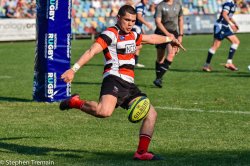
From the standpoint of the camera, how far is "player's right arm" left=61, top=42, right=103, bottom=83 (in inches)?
365

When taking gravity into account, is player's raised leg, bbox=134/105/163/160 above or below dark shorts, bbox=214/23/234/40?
above

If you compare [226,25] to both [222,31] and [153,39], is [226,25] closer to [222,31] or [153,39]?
[222,31]

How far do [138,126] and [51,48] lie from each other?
12.0 ft

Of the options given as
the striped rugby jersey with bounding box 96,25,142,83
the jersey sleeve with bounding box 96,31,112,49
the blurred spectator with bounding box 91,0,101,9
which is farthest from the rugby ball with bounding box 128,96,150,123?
the blurred spectator with bounding box 91,0,101,9

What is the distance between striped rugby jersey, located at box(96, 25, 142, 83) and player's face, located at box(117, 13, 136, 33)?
0.09m

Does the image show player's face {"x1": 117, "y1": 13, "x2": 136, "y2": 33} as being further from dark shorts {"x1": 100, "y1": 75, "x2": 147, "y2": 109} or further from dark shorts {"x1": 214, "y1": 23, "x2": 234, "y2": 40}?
dark shorts {"x1": 214, "y1": 23, "x2": 234, "y2": 40}

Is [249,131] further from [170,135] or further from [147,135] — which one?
[147,135]


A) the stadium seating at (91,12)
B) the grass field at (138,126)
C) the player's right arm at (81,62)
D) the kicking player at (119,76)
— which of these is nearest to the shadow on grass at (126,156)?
the grass field at (138,126)

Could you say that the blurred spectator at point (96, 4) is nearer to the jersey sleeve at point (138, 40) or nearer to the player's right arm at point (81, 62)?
the jersey sleeve at point (138, 40)

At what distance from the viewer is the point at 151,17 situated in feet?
144

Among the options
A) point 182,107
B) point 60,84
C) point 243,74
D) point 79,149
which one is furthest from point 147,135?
point 243,74

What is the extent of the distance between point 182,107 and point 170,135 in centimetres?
354

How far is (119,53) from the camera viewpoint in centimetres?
1016

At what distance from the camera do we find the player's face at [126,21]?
994 centimetres
